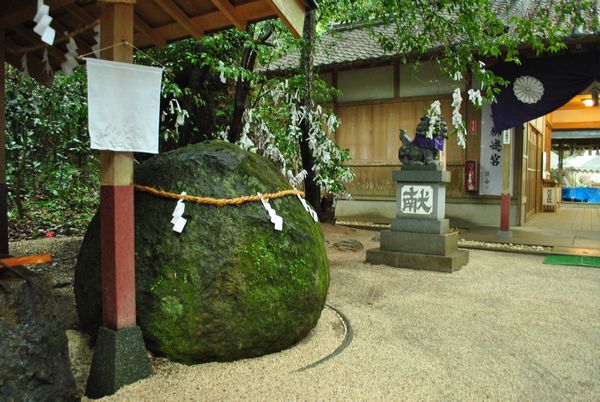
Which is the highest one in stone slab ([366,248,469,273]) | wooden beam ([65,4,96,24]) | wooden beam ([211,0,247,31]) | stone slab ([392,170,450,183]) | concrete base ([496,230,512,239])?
Answer: wooden beam ([65,4,96,24])

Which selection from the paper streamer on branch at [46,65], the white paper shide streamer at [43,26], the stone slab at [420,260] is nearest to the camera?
the white paper shide streamer at [43,26]

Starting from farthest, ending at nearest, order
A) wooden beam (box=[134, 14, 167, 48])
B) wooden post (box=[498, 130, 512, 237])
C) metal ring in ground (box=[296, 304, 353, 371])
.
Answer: wooden post (box=[498, 130, 512, 237]) → wooden beam (box=[134, 14, 167, 48]) → metal ring in ground (box=[296, 304, 353, 371])

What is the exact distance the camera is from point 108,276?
104 inches

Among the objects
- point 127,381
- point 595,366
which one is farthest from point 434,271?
point 127,381

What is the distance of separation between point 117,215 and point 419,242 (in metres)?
5.06

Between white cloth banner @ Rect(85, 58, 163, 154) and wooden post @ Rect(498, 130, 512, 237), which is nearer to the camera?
white cloth banner @ Rect(85, 58, 163, 154)

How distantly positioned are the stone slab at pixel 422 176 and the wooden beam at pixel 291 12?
13.6 ft

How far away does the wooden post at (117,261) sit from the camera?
2588mm

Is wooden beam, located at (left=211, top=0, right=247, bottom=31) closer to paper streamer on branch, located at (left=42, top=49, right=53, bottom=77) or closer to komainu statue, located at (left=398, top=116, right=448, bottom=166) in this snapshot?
paper streamer on branch, located at (left=42, top=49, right=53, bottom=77)

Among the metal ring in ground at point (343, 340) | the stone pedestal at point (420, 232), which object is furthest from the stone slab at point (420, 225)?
the metal ring in ground at point (343, 340)

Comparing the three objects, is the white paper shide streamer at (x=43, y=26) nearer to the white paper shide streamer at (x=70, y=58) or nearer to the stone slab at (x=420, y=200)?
the white paper shide streamer at (x=70, y=58)

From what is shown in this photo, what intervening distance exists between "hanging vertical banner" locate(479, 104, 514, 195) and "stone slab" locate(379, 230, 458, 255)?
4057 millimetres

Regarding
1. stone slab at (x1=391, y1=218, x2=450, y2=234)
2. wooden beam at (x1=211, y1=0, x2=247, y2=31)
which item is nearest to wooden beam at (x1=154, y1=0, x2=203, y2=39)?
wooden beam at (x1=211, y1=0, x2=247, y2=31)

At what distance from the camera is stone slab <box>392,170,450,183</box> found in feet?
21.9
